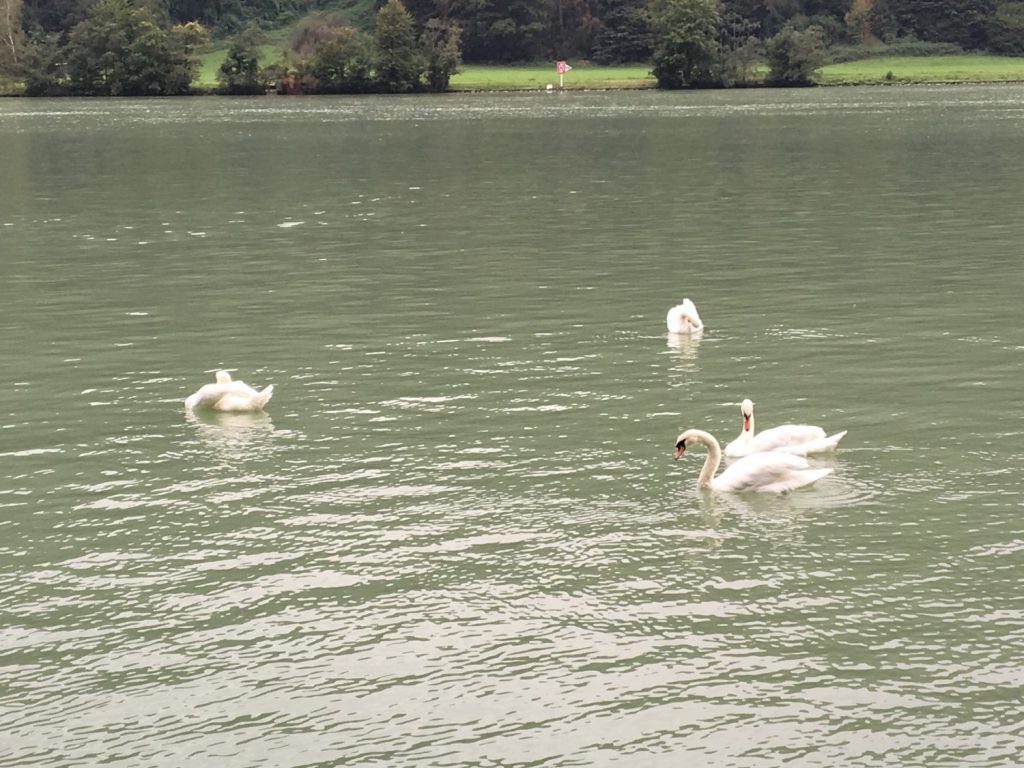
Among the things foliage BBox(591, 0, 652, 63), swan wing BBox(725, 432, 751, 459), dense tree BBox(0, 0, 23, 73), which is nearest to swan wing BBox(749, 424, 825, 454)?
swan wing BBox(725, 432, 751, 459)

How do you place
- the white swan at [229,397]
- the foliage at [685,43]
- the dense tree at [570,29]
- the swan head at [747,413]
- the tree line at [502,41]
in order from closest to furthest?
1. the swan head at [747,413]
2. the white swan at [229,397]
3. the foliage at [685,43]
4. the tree line at [502,41]
5. the dense tree at [570,29]

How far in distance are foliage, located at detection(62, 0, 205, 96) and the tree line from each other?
0.43 feet

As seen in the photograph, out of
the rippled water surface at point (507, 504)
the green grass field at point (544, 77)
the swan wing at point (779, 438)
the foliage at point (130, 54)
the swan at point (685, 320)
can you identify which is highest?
the foliage at point (130, 54)

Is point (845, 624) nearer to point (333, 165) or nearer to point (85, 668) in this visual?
point (85, 668)

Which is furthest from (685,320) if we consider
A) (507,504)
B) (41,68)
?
(41,68)

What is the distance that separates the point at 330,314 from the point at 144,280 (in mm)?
6335

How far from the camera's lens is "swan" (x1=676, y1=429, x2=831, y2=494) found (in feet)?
55.6

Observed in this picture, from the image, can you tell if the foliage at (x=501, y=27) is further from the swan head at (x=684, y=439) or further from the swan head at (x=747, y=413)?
the swan head at (x=684, y=439)

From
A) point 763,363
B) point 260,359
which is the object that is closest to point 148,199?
point 260,359

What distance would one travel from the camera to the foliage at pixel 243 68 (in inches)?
5690

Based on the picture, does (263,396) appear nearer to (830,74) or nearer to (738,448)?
(738,448)

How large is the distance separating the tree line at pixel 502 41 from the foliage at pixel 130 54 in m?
0.13

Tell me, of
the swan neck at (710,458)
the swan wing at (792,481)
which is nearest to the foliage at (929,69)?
the swan wing at (792,481)

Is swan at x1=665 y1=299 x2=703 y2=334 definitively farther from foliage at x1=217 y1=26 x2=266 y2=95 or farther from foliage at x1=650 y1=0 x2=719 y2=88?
foliage at x1=217 y1=26 x2=266 y2=95
